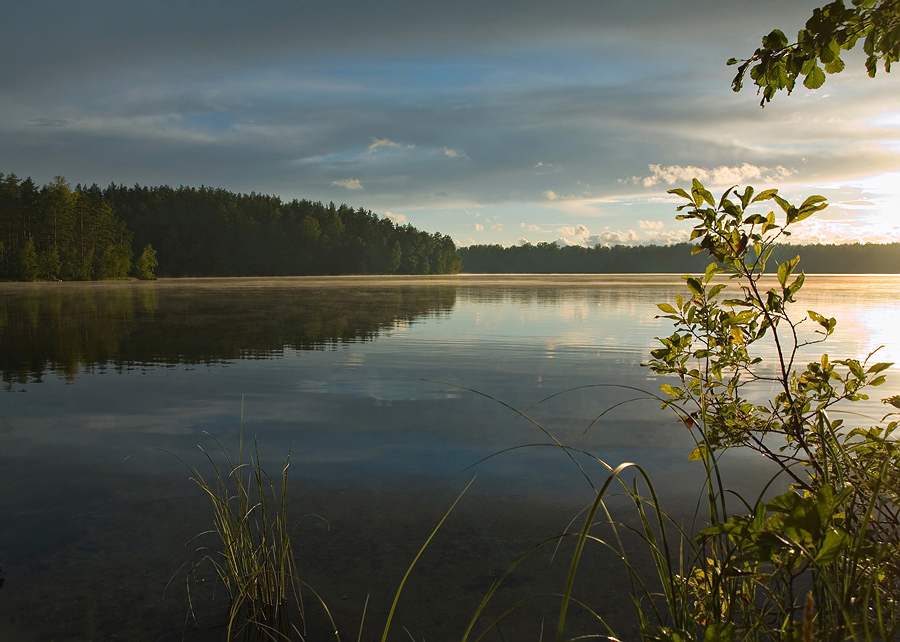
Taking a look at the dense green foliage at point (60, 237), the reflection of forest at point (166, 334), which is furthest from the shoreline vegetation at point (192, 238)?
the reflection of forest at point (166, 334)

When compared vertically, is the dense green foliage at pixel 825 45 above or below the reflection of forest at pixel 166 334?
above

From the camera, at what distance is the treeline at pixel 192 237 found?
281ft

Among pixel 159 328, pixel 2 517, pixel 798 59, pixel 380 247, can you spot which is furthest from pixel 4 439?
pixel 380 247

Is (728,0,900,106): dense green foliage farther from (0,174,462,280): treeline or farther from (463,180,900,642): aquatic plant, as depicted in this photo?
(0,174,462,280): treeline

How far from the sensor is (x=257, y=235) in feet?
468

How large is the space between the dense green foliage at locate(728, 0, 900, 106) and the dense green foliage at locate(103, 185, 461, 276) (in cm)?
13677

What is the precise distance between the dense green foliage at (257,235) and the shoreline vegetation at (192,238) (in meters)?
0.22

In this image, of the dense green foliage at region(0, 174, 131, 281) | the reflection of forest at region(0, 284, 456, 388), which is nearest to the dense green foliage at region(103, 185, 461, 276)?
the dense green foliage at region(0, 174, 131, 281)

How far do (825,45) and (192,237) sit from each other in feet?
465

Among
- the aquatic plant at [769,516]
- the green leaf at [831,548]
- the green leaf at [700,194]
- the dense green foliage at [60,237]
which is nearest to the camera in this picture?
the green leaf at [831,548]

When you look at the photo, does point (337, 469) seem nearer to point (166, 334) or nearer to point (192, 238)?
point (166, 334)

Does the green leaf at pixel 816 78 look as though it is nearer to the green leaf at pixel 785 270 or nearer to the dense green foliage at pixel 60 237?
the green leaf at pixel 785 270

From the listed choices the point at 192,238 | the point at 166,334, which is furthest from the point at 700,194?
the point at 192,238

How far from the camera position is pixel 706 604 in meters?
2.28
